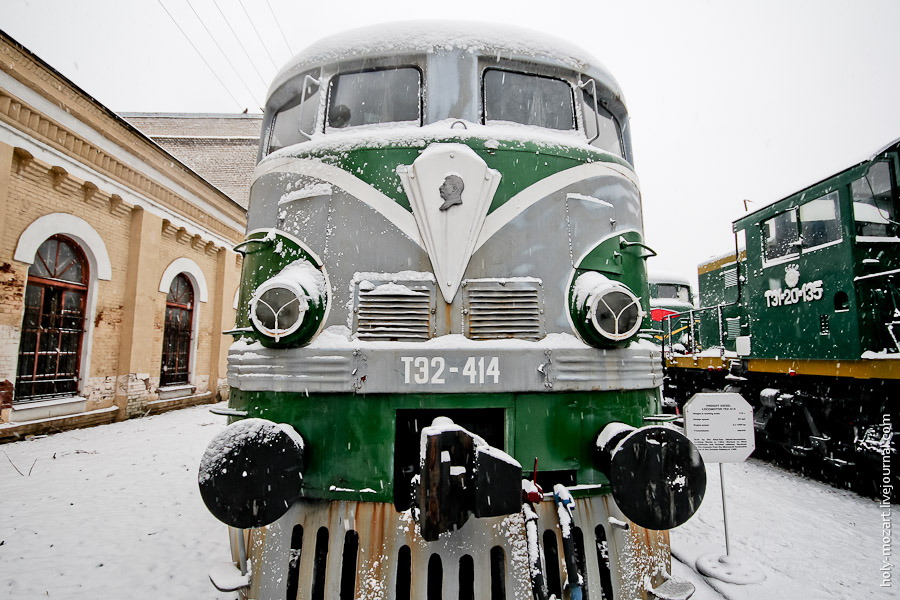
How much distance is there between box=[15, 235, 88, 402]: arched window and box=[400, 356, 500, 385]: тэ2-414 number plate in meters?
8.03

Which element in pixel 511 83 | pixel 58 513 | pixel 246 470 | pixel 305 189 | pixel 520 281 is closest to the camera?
pixel 246 470

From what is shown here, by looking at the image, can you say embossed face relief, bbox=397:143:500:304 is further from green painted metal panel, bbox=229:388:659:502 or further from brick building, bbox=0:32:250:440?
brick building, bbox=0:32:250:440

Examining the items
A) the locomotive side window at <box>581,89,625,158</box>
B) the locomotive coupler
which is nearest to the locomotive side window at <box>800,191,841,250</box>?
the locomotive side window at <box>581,89,625,158</box>

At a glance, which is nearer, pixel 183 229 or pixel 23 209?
pixel 23 209

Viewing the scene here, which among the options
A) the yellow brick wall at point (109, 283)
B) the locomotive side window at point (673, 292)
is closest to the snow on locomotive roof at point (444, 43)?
A: the yellow brick wall at point (109, 283)

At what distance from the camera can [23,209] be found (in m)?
7.31

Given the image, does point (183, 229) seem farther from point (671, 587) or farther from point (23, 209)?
point (671, 587)

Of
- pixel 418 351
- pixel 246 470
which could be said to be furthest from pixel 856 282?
pixel 246 470

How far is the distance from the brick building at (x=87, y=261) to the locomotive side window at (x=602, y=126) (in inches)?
310

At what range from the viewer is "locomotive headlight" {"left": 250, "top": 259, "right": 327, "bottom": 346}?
2326 mm

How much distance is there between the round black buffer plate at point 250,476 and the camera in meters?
2.11

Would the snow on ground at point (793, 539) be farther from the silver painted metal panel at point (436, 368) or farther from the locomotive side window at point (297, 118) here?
the locomotive side window at point (297, 118)

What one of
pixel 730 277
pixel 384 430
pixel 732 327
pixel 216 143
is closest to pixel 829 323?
pixel 732 327

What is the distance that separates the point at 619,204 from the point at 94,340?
9.31 m
